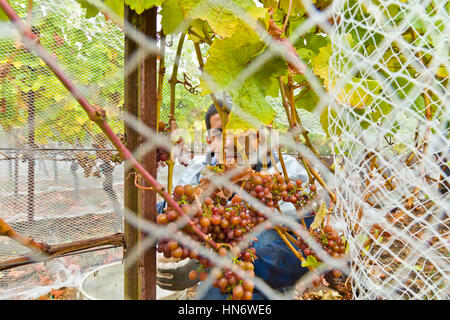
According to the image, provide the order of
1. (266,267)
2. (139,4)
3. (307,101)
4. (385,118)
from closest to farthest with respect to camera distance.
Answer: (139,4) < (385,118) < (307,101) < (266,267)

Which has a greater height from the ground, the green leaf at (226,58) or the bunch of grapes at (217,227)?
the green leaf at (226,58)

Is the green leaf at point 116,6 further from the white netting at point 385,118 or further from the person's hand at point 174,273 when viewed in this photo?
the person's hand at point 174,273

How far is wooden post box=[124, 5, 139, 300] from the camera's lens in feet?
1.21

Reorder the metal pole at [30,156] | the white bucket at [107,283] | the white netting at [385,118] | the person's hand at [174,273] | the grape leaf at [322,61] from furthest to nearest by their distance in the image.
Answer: the white bucket at [107,283] → the metal pole at [30,156] → the person's hand at [174,273] → the grape leaf at [322,61] → the white netting at [385,118]

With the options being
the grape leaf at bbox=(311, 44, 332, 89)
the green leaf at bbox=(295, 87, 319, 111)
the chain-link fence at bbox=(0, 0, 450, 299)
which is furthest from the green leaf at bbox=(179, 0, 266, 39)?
the green leaf at bbox=(295, 87, 319, 111)

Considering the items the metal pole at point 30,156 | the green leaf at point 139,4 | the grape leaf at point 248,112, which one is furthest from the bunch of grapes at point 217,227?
the metal pole at point 30,156

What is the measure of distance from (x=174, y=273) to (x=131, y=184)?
22 cm

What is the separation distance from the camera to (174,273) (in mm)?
512

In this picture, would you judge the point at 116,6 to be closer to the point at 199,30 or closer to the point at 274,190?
the point at 199,30

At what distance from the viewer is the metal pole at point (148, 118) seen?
1.20 ft

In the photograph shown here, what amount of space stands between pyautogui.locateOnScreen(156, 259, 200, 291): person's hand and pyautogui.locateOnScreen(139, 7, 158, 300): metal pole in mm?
122

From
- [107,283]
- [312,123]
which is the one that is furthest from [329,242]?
[107,283]
